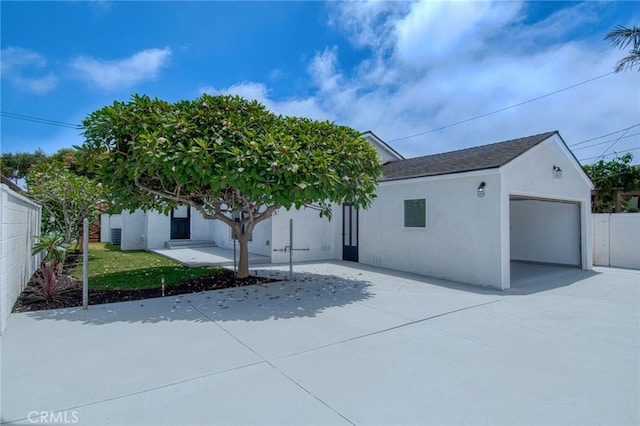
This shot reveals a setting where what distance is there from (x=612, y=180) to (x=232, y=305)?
17301 mm

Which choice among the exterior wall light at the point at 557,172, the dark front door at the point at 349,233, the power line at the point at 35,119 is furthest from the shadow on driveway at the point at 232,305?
the power line at the point at 35,119

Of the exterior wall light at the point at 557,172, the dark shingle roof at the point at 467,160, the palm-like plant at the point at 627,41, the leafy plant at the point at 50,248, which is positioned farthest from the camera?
the palm-like plant at the point at 627,41

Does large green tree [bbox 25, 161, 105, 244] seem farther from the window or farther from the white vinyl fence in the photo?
the white vinyl fence

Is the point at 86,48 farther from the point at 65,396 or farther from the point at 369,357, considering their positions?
the point at 369,357

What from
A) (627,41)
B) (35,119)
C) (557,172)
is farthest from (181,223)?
(627,41)

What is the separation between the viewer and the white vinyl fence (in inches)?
466

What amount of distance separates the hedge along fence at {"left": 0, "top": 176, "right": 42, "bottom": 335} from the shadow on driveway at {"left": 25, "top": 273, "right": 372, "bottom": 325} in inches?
29.6

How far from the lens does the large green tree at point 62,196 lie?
12086 mm

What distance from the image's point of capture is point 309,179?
6.29 meters

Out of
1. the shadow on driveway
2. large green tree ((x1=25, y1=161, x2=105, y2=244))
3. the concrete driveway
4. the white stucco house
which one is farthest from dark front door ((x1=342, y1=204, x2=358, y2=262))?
large green tree ((x1=25, y1=161, x2=105, y2=244))

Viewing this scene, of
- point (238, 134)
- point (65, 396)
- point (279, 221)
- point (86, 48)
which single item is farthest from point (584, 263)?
point (86, 48)

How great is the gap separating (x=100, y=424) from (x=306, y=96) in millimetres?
17083

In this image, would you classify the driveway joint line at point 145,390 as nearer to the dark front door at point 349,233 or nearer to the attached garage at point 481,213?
the attached garage at point 481,213

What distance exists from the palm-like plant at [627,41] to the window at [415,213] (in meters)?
9.71
